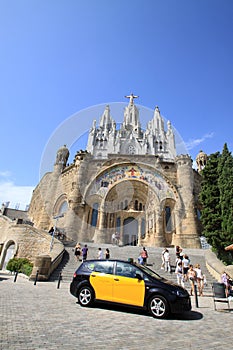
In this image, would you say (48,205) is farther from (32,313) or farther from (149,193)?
(32,313)

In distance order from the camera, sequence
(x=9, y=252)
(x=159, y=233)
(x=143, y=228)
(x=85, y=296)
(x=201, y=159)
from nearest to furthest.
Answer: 1. (x=85, y=296)
2. (x=9, y=252)
3. (x=159, y=233)
4. (x=143, y=228)
5. (x=201, y=159)

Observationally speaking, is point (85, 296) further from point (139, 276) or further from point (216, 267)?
point (216, 267)

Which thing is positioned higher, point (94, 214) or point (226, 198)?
point (94, 214)

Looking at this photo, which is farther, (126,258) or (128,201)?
(128,201)

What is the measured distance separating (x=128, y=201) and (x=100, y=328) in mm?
20066

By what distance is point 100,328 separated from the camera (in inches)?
147

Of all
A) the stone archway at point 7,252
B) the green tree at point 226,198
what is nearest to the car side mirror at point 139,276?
the green tree at point 226,198

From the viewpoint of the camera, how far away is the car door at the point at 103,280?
5.29 metres

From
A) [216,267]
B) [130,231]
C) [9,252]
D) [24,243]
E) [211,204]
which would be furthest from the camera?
[130,231]

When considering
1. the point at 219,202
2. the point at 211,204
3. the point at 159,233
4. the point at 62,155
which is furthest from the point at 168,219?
the point at 62,155

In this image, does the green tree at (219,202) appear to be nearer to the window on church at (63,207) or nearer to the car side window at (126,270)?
the car side window at (126,270)

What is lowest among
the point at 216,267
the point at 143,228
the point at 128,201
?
the point at 216,267

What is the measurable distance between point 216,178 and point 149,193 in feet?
30.0

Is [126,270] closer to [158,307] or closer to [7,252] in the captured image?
[158,307]
